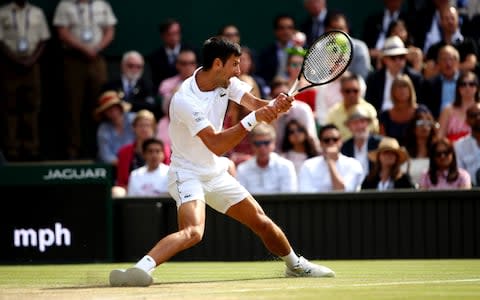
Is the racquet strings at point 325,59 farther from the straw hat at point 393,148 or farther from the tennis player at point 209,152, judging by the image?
the straw hat at point 393,148

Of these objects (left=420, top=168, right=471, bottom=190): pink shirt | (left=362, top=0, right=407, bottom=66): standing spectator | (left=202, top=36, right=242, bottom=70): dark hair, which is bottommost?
(left=420, top=168, right=471, bottom=190): pink shirt

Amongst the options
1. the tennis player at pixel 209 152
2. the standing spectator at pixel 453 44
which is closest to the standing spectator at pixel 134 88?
the standing spectator at pixel 453 44

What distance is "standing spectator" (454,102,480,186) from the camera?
13.5 meters

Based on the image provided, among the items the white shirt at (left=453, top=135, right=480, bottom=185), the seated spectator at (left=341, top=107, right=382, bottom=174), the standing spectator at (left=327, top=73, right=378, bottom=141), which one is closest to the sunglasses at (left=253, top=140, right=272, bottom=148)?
the seated spectator at (left=341, top=107, right=382, bottom=174)

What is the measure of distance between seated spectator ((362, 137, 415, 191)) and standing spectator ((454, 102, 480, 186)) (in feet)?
2.54

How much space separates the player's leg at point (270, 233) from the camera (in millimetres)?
9234

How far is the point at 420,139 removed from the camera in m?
14.0

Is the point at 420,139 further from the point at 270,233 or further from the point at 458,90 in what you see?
the point at 270,233

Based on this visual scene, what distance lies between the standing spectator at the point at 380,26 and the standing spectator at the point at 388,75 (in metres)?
0.86

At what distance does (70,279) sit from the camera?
389 inches

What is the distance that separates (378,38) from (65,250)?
18.7ft

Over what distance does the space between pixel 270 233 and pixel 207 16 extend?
9.59m

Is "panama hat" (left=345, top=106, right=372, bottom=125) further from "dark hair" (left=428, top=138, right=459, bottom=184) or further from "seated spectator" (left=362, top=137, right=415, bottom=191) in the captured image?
"dark hair" (left=428, top=138, right=459, bottom=184)

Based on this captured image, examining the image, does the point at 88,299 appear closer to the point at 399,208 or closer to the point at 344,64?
the point at 344,64
